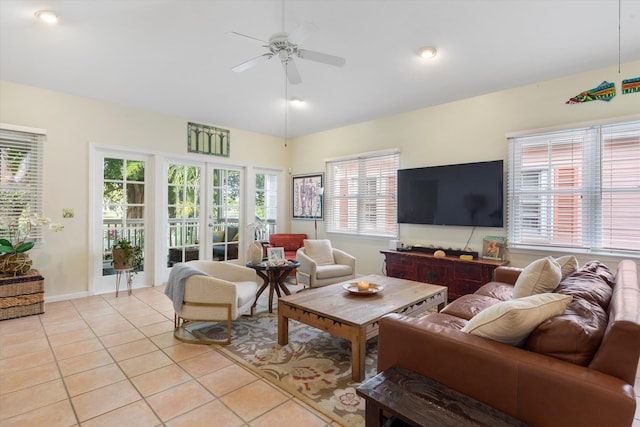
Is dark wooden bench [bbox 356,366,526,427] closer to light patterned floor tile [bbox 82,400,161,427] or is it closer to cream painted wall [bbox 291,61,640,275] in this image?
light patterned floor tile [bbox 82,400,161,427]

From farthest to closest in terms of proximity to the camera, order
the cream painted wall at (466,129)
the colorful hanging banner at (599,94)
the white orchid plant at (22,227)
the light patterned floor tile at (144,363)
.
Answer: the white orchid plant at (22,227) → the cream painted wall at (466,129) → the colorful hanging banner at (599,94) → the light patterned floor tile at (144,363)

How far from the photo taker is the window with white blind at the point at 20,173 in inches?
145

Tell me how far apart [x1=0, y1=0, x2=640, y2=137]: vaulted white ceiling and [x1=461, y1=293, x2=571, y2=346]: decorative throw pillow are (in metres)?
2.48

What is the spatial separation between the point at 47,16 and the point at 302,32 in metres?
2.36

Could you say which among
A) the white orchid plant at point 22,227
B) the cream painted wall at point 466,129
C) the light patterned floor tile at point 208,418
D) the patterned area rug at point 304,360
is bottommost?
the light patterned floor tile at point 208,418

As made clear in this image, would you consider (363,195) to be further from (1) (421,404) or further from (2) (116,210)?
(1) (421,404)

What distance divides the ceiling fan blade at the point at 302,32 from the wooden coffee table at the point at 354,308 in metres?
2.13

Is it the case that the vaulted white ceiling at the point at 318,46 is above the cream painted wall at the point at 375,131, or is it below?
above

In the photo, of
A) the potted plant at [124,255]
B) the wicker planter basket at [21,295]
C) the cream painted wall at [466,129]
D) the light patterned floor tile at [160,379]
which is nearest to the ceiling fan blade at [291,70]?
the cream painted wall at [466,129]

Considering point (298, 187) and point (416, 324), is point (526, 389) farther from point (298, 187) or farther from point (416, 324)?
point (298, 187)

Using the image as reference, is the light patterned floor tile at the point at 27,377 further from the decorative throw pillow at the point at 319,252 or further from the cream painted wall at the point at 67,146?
the decorative throw pillow at the point at 319,252

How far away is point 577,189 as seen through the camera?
3.51 metres

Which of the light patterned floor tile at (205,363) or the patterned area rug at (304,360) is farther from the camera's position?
the light patterned floor tile at (205,363)

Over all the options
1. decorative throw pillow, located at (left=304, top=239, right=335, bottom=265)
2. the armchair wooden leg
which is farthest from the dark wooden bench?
decorative throw pillow, located at (left=304, top=239, right=335, bottom=265)
